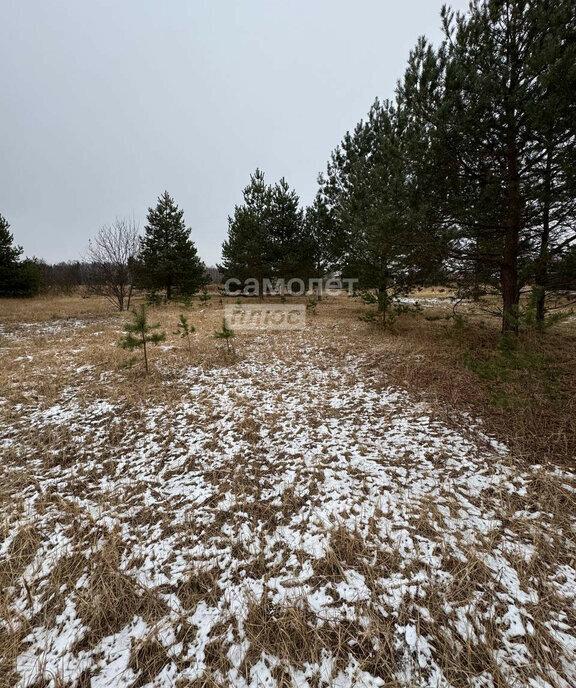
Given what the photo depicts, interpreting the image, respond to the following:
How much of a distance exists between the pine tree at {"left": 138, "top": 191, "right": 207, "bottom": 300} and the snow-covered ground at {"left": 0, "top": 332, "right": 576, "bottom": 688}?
16046mm

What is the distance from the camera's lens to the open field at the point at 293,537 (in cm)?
146

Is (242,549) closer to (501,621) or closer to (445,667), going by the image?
(445,667)

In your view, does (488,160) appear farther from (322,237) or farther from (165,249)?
(165,249)

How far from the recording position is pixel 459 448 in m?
3.05

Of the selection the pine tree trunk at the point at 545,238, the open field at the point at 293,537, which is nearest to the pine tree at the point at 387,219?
the pine tree trunk at the point at 545,238

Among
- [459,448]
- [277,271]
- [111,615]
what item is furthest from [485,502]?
[277,271]

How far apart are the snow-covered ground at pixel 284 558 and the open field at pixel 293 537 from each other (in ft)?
0.04

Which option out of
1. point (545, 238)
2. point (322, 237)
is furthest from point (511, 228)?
point (322, 237)

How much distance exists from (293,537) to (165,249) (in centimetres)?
1919

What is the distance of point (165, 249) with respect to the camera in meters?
17.8

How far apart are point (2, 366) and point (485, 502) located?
28.6 feet

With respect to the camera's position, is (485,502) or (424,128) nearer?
(485,502)

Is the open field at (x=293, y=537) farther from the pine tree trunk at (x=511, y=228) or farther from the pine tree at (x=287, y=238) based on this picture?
the pine tree at (x=287, y=238)

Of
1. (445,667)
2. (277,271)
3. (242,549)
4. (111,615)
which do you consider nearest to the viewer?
(445,667)
